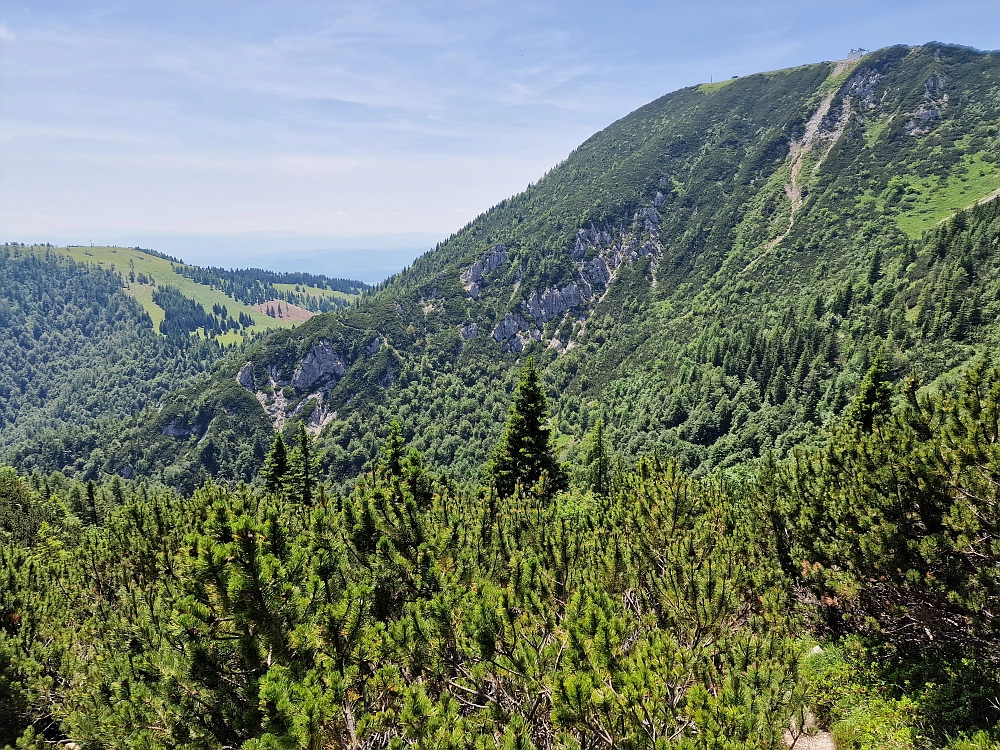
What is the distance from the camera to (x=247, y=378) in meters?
181

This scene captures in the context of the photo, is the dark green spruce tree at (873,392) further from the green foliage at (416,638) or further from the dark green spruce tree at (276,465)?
the dark green spruce tree at (276,465)

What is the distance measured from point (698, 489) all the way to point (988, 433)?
21.1 feet

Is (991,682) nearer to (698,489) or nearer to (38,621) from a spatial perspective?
(698,489)

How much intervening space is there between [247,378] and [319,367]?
91.0ft

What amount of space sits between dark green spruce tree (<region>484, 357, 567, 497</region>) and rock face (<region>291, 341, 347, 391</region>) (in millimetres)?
166219

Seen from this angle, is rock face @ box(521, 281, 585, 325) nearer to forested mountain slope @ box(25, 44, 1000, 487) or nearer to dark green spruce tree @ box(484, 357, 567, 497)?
forested mountain slope @ box(25, 44, 1000, 487)

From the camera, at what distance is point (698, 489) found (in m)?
13.4

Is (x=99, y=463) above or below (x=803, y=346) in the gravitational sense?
below

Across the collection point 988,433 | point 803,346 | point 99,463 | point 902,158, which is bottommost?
point 99,463

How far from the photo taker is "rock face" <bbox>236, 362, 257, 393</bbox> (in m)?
179

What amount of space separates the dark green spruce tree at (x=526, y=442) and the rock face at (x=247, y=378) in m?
177

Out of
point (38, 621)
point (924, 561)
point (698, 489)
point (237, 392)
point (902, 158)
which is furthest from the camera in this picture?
point (237, 392)

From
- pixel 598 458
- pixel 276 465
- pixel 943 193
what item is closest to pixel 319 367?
pixel 276 465

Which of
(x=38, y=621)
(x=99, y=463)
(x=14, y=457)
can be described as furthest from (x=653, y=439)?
(x=14, y=457)
